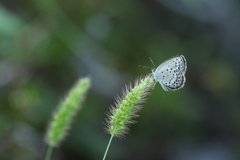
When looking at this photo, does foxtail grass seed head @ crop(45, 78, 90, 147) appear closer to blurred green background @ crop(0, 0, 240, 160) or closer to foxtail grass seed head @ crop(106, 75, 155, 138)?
foxtail grass seed head @ crop(106, 75, 155, 138)

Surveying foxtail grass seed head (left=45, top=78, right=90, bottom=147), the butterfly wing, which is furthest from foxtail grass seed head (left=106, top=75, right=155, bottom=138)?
the butterfly wing

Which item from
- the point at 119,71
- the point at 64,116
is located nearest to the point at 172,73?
the point at 64,116

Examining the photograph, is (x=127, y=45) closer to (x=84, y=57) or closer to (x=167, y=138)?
(x=84, y=57)

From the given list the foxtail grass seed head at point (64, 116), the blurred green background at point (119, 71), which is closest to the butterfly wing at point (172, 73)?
the foxtail grass seed head at point (64, 116)

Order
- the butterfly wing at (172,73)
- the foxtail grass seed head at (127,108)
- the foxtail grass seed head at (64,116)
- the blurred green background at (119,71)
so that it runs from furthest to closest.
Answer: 1. the blurred green background at (119,71)
2. the butterfly wing at (172,73)
3. the foxtail grass seed head at (64,116)
4. the foxtail grass seed head at (127,108)

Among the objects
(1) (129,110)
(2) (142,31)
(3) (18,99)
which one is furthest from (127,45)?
(1) (129,110)

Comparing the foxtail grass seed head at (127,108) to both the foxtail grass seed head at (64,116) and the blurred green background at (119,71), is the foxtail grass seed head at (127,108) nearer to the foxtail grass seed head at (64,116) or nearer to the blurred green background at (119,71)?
the foxtail grass seed head at (64,116)
